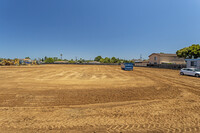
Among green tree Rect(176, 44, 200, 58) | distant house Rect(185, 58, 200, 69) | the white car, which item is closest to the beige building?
green tree Rect(176, 44, 200, 58)

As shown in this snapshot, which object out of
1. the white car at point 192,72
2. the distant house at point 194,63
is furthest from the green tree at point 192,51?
the white car at point 192,72

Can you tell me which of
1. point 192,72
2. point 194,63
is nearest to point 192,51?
point 194,63

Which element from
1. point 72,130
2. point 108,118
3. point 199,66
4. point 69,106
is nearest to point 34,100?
point 69,106

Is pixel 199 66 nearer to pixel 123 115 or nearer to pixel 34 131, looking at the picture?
pixel 123 115

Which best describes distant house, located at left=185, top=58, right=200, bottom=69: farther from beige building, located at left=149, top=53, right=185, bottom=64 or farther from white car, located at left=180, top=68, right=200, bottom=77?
beige building, located at left=149, top=53, right=185, bottom=64

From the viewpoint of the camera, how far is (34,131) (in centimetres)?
320

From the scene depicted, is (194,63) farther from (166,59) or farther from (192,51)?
(166,59)

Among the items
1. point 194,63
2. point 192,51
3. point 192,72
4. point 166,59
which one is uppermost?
point 192,51

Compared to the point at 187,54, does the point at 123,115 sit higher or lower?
lower

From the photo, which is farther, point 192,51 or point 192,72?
point 192,51

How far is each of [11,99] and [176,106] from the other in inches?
378

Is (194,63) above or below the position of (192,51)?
below

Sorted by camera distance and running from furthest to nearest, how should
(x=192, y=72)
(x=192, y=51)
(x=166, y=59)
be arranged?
(x=166, y=59), (x=192, y=51), (x=192, y=72)

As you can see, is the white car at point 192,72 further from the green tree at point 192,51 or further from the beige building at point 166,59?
the beige building at point 166,59
